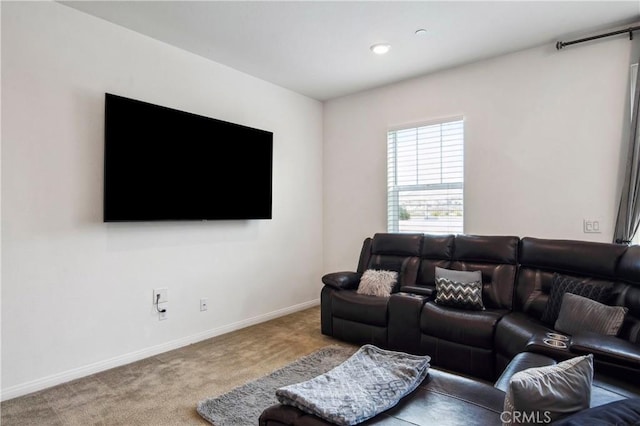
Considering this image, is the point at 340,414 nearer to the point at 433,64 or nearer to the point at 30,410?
the point at 30,410

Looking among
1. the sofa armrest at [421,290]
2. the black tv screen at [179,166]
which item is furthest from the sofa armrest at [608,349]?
the black tv screen at [179,166]

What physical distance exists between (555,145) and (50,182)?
4.12 m

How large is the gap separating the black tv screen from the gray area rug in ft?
5.04

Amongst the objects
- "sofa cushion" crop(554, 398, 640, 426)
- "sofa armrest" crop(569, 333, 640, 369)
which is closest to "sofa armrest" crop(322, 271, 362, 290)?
"sofa armrest" crop(569, 333, 640, 369)

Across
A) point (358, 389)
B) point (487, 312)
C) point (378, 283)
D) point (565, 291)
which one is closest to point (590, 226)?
point (565, 291)

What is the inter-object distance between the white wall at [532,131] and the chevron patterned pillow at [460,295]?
2.97 ft

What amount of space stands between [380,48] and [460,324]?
8.07 ft

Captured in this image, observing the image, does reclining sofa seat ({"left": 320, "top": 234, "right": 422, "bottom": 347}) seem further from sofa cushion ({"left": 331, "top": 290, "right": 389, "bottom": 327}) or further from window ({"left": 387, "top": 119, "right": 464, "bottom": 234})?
window ({"left": 387, "top": 119, "right": 464, "bottom": 234})

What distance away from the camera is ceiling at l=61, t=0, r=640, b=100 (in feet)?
8.83

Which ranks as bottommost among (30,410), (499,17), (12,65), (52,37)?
(30,410)

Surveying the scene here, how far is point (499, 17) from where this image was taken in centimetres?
285

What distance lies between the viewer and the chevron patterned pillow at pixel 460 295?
293cm

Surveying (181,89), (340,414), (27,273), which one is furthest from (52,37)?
(340,414)

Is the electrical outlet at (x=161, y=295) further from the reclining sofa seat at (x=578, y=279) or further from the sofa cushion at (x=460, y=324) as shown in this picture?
the reclining sofa seat at (x=578, y=279)
